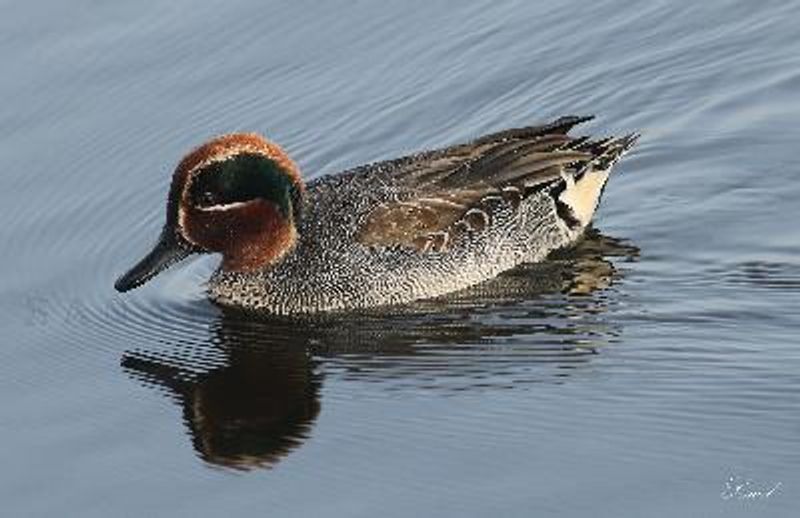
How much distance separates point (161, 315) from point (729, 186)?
3953 millimetres

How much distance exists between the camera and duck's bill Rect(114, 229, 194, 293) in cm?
1448

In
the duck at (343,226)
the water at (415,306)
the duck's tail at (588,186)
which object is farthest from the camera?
the duck's tail at (588,186)

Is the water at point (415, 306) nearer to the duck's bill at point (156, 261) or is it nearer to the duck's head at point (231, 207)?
the duck's bill at point (156, 261)

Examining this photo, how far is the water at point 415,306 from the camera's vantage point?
1190cm

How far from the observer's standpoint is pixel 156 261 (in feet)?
47.7

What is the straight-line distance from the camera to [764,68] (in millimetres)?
16734

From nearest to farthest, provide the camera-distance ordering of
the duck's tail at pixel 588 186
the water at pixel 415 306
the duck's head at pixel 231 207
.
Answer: the water at pixel 415 306 → the duck's head at pixel 231 207 → the duck's tail at pixel 588 186

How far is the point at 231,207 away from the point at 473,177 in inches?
66.0

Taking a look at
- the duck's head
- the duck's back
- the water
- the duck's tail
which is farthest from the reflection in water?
the duck's head

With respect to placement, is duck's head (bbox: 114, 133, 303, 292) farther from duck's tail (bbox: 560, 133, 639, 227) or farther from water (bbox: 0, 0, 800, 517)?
duck's tail (bbox: 560, 133, 639, 227)

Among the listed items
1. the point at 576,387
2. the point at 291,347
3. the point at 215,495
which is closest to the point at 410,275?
the point at 291,347
